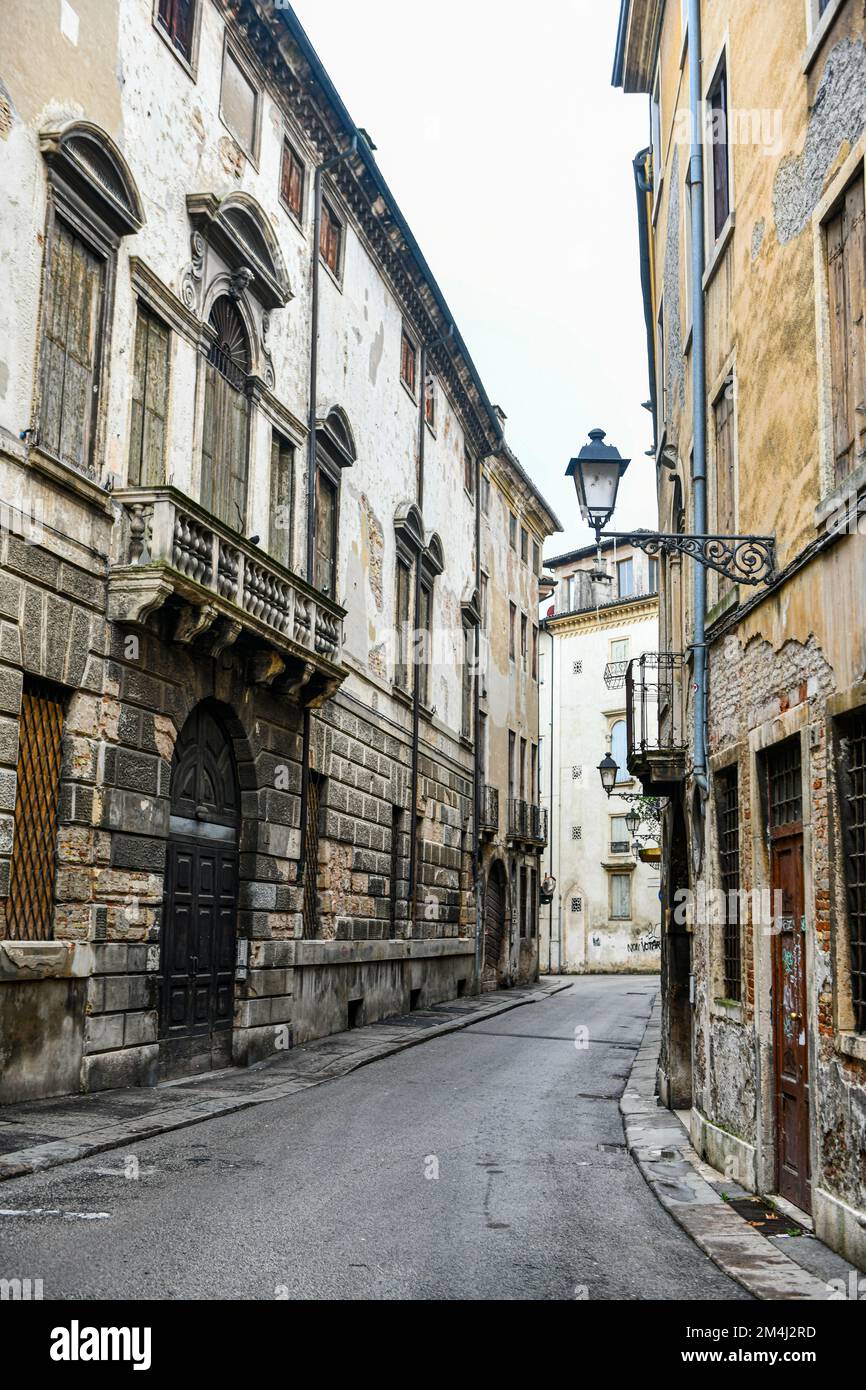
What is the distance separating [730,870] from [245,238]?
9.58 metres

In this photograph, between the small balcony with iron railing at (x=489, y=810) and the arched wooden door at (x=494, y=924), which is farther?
the arched wooden door at (x=494, y=924)

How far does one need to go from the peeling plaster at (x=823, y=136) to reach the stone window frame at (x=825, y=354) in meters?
0.18

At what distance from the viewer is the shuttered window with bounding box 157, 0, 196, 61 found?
45.2ft

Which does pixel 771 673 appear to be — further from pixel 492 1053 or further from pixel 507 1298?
pixel 492 1053

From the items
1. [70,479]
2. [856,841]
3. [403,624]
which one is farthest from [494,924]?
[856,841]

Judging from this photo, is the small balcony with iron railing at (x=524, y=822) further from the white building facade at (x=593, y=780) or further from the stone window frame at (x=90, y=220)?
the stone window frame at (x=90, y=220)

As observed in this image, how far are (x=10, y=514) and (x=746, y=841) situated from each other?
247 inches

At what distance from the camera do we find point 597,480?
34.3 feet

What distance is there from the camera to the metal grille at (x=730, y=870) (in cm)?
1033

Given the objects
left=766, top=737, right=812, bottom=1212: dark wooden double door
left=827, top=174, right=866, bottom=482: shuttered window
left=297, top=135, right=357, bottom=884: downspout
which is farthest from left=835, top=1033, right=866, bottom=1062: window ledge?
left=297, top=135, right=357, bottom=884: downspout

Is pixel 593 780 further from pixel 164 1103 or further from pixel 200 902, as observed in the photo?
pixel 164 1103

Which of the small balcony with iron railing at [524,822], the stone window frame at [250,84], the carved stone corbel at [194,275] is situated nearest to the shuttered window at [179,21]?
the stone window frame at [250,84]

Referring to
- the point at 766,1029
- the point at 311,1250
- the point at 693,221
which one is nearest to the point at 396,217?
the point at 693,221

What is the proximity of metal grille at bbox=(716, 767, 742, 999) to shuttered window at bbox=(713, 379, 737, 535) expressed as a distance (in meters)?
2.09
